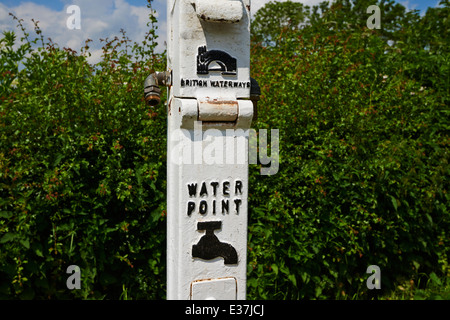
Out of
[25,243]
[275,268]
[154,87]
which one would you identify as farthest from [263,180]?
[25,243]

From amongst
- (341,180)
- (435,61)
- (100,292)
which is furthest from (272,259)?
(435,61)

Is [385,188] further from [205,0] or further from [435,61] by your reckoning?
[205,0]

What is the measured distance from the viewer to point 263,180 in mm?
2951

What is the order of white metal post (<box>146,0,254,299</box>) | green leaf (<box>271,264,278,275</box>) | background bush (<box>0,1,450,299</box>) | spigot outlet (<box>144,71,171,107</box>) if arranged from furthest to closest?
green leaf (<box>271,264,278,275</box>) < background bush (<box>0,1,450,299</box>) < spigot outlet (<box>144,71,171,107</box>) < white metal post (<box>146,0,254,299</box>)

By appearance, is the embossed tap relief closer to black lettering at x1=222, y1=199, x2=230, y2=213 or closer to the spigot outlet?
black lettering at x1=222, y1=199, x2=230, y2=213

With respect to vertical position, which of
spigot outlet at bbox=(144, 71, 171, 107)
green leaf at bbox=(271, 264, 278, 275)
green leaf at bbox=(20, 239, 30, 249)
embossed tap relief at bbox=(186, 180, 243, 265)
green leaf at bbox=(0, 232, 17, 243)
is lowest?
green leaf at bbox=(271, 264, 278, 275)

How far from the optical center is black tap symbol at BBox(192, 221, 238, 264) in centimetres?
182

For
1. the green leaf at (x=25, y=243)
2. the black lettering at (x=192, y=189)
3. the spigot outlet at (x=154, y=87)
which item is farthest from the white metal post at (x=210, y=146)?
the green leaf at (x=25, y=243)

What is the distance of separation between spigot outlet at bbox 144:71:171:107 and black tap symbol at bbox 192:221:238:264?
68cm

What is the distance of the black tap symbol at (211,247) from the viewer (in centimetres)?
182

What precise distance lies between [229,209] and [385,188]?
1771mm

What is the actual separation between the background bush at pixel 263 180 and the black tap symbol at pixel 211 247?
3.00 feet

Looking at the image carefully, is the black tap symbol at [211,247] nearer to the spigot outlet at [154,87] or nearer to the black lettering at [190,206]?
the black lettering at [190,206]

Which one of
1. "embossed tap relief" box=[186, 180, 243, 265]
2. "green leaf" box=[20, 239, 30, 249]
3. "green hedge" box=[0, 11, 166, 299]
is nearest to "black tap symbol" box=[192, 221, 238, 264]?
"embossed tap relief" box=[186, 180, 243, 265]
